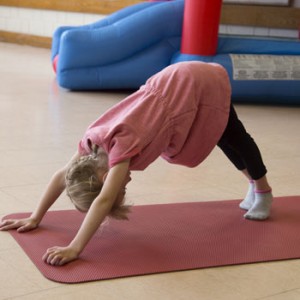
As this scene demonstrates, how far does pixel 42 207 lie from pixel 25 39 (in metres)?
7.50

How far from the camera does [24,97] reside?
15.3 ft

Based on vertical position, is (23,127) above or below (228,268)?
below

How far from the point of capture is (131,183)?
2.63 metres

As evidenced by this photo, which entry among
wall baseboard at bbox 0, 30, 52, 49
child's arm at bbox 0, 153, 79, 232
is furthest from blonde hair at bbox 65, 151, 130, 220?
wall baseboard at bbox 0, 30, 52, 49

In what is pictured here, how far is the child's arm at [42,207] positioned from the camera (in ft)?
6.43

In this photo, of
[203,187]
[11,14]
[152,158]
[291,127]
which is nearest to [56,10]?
[11,14]

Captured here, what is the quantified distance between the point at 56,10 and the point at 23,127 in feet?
17.7

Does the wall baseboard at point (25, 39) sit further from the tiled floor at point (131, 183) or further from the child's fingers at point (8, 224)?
the child's fingers at point (8, 224)

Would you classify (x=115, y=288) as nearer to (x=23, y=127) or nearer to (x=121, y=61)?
(x=23, y=127)

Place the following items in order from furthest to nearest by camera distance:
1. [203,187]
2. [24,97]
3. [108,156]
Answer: [24,97] → [203,187] → [108,156]

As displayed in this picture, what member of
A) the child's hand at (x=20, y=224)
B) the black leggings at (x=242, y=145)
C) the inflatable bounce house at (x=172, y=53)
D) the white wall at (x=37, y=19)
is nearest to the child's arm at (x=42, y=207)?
the child's hand at (x=20, y=224)

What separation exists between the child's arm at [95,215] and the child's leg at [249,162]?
0.53m

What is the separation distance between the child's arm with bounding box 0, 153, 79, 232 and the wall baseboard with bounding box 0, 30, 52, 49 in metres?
7.00

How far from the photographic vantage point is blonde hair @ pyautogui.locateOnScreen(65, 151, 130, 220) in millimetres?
1810
